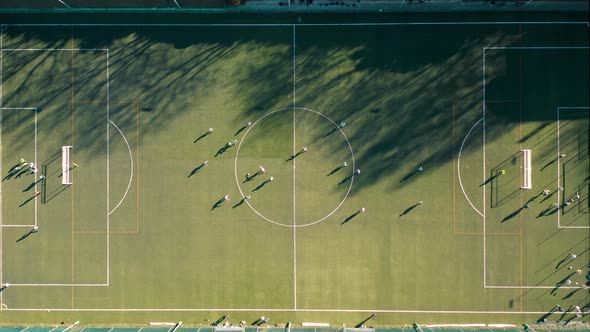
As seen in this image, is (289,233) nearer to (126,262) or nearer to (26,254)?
(126,262)

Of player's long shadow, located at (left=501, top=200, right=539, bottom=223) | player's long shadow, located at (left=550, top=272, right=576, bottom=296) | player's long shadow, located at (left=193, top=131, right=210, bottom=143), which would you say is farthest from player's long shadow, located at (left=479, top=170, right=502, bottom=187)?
player's long shadow, located at (left=193, top=131, right=210, bottom=143)

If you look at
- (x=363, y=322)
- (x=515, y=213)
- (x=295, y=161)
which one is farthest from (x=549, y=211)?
(x=295, y=161)

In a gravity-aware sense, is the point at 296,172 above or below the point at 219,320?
above

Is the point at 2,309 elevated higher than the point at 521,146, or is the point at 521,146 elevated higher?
the point at 521,146

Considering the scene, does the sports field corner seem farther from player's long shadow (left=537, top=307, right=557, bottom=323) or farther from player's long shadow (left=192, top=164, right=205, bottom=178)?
player's long shadow (left=192, top=164, right=205, bottom=178)

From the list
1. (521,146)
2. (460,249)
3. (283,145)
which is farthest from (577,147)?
(283,145)

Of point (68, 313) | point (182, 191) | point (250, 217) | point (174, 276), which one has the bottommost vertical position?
point (68, 313)

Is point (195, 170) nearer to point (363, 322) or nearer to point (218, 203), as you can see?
point (218, 203)
